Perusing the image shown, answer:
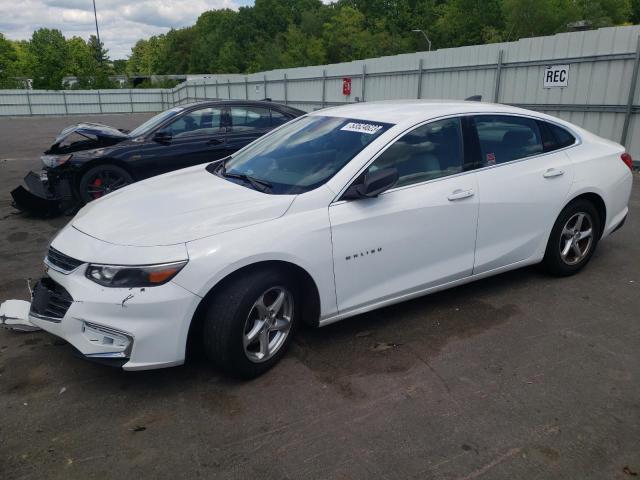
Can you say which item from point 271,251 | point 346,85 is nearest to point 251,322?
point 271,251

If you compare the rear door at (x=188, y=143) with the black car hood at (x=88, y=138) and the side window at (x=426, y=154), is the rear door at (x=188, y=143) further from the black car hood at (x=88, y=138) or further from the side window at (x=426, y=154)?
the side window at (x=426, y=154)

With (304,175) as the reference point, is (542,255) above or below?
below

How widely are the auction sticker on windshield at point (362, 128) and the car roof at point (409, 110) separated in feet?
0.28

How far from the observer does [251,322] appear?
3.29 m

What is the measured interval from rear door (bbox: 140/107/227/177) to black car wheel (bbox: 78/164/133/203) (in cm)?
34

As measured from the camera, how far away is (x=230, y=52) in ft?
293

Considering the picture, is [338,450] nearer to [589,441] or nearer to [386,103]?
[589,441]

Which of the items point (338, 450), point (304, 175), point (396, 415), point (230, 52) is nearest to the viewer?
point (338, 450)

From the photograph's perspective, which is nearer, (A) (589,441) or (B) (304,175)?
→ (A) (589,441)

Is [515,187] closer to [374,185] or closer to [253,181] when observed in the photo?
[374,185]

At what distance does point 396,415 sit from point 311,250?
1.08 metres

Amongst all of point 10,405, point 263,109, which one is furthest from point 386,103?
point 263,109

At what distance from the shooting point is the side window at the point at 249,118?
27.7ft

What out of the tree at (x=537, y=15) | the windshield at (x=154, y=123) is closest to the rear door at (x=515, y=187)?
the windshield at (x=154, y=123)
